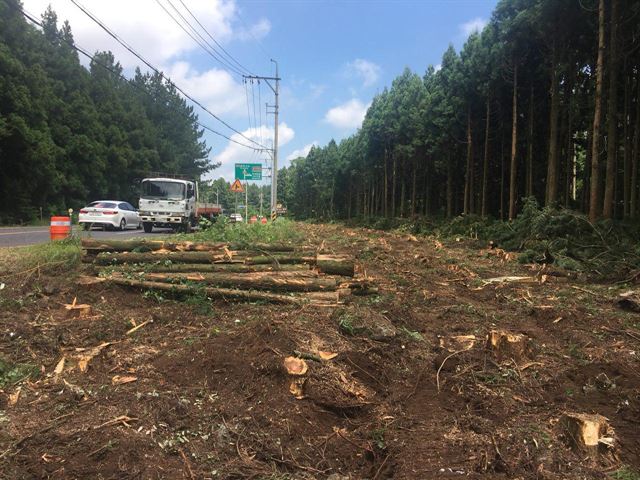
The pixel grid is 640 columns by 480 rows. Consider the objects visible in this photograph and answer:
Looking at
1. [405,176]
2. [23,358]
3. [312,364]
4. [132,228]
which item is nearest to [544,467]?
[312,364]

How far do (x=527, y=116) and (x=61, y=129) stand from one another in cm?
3608

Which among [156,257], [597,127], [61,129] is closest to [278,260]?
[156,257]

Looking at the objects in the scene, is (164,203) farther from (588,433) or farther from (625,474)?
(625,474)

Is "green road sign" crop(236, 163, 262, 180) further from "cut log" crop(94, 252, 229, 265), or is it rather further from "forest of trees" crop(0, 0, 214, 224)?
"cut log" crop(94, 252, 229, 265)

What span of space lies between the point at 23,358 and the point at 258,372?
8.59ft

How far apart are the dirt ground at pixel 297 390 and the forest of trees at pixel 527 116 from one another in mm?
12308

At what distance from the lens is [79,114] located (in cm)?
4419

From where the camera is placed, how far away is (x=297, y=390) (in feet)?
14.7

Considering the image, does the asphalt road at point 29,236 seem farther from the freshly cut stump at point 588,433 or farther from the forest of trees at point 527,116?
the forest of trees at point 527,116

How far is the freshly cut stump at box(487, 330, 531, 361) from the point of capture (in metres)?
5.56

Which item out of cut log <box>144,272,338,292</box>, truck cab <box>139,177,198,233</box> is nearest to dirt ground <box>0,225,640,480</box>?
cut log <box>144,272,338,292</box>

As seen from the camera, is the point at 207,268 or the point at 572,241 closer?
the point at 207,268

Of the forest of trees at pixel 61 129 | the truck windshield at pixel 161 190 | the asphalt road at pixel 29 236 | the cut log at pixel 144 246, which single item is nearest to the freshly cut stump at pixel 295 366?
the cut log at pixel 144 246

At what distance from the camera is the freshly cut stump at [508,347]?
18.2 feet
